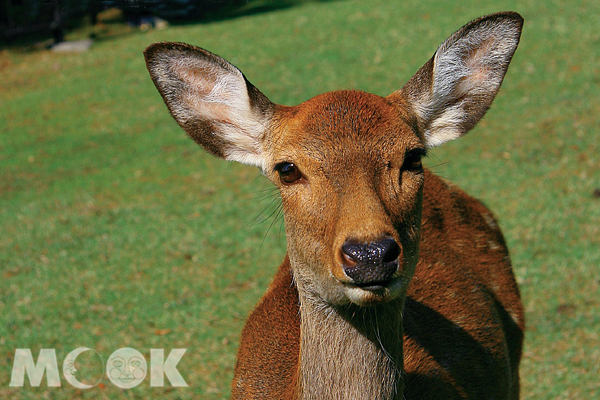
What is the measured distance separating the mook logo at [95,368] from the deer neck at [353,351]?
248 cm

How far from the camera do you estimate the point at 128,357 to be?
529 centimetres

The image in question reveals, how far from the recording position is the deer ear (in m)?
2.95

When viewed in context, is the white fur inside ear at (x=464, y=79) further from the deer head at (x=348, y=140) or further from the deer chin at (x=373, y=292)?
the deer chin at (x=373, y=292)

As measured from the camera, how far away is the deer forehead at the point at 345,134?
2559mm

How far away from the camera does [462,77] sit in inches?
122

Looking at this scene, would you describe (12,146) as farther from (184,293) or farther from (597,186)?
(597,186)

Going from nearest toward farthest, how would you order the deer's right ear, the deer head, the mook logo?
the deer head, the deer's right ear, the mook logo

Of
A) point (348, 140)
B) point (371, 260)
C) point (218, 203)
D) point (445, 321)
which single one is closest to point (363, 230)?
Result: point (371, 260)

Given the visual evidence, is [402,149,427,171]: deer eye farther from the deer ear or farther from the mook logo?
the mook logo

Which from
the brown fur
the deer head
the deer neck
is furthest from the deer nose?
the brown fur

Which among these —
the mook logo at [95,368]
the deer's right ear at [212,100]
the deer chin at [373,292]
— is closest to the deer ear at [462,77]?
the deer's right ear at [212,100]

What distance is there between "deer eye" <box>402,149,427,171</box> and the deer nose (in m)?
0.51

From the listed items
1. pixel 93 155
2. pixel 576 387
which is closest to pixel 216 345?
pixel 576 387

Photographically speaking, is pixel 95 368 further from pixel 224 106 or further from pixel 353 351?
pixel 353 351
